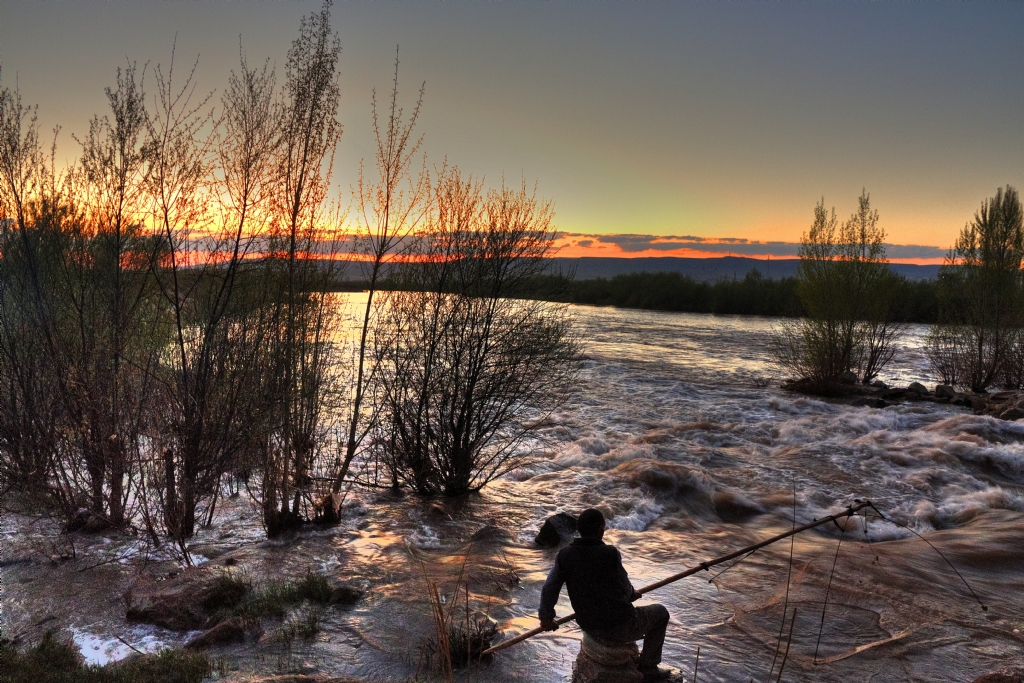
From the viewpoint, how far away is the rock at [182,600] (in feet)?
25.3

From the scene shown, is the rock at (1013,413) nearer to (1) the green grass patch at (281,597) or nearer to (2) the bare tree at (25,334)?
(1) the green grass patch at (281,597)

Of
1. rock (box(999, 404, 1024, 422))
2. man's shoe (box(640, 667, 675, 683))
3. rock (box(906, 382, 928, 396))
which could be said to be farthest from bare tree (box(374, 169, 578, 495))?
rock (box(906, 382, 928, 396))

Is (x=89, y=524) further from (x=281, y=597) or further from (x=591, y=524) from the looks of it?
(x=591, y=524)

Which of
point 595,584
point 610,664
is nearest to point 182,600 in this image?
point 610,664

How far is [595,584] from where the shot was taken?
4.90 meters

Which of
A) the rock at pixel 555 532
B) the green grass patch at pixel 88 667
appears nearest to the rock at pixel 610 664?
the green grass patch at pixel 88 667

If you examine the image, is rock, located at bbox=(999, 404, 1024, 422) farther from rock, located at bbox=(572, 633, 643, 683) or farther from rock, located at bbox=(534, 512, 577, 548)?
rock, located at bbox=(572, 633, 643, 683)

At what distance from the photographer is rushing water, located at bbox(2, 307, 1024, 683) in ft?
24.1

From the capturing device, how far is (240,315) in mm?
10844

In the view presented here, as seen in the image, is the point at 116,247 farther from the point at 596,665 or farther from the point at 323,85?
the point at 596,665

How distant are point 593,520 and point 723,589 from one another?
5617 millimetres

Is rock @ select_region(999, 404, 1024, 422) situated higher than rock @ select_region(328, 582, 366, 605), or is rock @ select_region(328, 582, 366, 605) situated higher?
rock @ select_region(999, 404, 1024, 422)

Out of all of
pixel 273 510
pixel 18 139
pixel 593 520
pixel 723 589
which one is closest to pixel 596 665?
pixel 593 520

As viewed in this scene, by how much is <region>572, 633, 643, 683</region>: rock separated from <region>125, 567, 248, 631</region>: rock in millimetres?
5188
